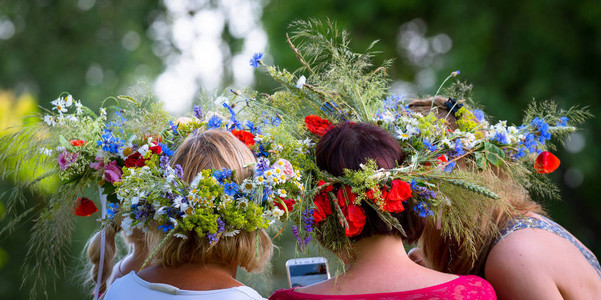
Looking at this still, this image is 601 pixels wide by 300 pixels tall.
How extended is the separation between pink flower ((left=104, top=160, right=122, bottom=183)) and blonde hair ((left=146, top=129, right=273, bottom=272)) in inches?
13.9

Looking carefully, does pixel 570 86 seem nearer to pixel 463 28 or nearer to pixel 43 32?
pixel 463 28

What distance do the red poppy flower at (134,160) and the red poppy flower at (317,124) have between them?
A: 30.9 inches

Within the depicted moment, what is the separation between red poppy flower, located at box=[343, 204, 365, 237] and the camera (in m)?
2.17

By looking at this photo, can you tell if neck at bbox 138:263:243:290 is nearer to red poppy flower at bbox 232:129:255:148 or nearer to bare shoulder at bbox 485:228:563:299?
red poppy flower at bbox 232:129:255:148

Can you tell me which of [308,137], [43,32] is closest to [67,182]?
[308,137]

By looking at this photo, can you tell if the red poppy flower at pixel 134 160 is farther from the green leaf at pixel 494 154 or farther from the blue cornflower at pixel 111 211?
the green leaf at pixel 494 154

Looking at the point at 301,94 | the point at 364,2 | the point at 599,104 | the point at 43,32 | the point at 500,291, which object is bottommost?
the point at 500,291

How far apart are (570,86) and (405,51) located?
2792 millimetres

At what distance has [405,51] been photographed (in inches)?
369

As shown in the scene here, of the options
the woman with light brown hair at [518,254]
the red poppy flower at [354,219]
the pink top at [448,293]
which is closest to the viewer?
the pink top at [448,293]

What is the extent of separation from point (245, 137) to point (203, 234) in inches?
24.0

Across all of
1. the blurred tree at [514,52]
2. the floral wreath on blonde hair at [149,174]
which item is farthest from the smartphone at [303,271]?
the blurred tree at [514,52]

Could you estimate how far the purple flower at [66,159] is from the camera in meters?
2.77

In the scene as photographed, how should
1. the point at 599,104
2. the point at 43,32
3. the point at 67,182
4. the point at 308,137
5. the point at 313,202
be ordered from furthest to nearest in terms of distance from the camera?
the point at 43,32
the point at 599,104
the point at 67,182
the point at 308,137
the point at 313,202
